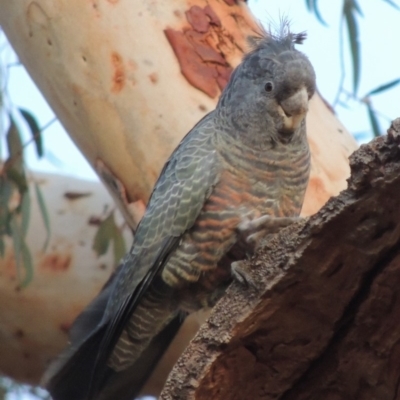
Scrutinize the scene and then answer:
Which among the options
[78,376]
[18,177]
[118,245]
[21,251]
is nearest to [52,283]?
[21,251]

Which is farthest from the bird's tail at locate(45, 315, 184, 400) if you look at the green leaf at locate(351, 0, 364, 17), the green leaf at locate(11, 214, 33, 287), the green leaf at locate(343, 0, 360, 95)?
the green leaf at locate(351, 0, 364, 17)

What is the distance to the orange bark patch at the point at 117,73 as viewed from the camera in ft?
7.75

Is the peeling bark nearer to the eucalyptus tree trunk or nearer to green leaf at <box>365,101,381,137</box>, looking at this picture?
the eucalyptus tree trunk

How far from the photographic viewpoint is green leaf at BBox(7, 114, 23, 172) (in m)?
3.01

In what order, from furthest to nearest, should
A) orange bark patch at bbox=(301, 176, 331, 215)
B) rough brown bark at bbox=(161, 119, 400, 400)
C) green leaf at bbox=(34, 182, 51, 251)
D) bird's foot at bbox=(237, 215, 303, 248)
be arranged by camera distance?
green leaf at bbox=(34, 182, 51, 251) → orange bark patch at bbox=(301, 176, 331, 215) → bird's foot at bbox=(237, 215, 303, 248) → rough brown bark at bbox=(161, 119, 400, 400)

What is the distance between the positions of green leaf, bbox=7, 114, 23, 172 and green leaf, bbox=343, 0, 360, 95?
1.31 metres

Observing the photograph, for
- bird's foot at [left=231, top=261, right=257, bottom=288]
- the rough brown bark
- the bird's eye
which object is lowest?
the rough brown bark

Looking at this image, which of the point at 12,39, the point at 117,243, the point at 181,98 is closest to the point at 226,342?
the point at 181,98

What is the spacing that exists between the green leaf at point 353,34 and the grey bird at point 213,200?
0.72m

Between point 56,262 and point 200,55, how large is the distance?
135 cm

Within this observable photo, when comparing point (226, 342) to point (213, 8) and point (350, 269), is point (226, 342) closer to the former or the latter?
point (350, 269)

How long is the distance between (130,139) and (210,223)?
0.46 meters

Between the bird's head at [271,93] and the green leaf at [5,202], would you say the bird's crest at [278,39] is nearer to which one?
the bird's head at [271,93]

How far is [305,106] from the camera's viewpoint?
199 cm
